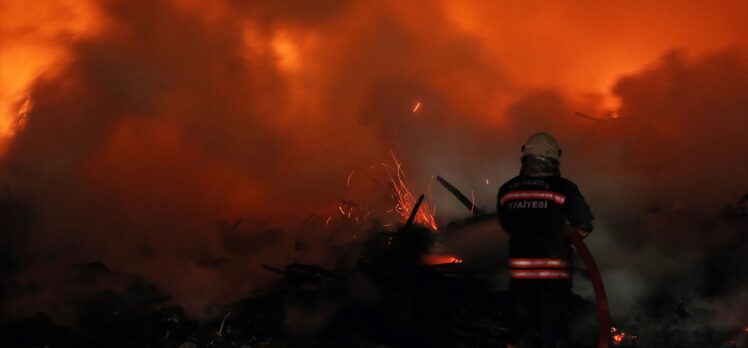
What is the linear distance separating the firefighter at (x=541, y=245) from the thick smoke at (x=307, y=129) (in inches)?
120

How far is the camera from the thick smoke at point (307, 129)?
945cm

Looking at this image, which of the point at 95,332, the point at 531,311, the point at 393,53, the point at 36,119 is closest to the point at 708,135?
the point at 393,53

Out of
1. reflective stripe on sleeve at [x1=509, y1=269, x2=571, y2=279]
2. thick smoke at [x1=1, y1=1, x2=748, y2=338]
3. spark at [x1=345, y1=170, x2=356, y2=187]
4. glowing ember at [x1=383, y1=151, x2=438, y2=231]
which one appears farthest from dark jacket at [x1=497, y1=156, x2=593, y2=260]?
spark at [x1=345, y1=170, x2=356, y2=187]

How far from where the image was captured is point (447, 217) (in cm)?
1027

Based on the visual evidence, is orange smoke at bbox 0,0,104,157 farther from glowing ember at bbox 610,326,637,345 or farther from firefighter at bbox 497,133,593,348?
glowing ember at bbox 610,326,637,345

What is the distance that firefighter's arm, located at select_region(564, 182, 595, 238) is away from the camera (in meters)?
5.02

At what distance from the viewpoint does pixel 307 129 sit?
41.6 feet

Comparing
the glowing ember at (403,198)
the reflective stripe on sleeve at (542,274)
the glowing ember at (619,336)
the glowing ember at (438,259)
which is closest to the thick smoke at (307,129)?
the glowing ember at (403,198)

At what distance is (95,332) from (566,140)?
687cm

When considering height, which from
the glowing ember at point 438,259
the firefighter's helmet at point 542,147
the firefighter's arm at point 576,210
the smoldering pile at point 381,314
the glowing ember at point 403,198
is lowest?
the smoldering pile at point 381,314

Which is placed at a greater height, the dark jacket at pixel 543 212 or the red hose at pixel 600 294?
the dark jacket at pixel 543 212

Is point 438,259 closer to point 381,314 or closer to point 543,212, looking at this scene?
point 381,314

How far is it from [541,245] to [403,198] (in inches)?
254

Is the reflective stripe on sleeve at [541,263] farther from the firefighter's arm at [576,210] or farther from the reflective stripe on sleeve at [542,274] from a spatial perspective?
the firefighter's arm at [576,210]
